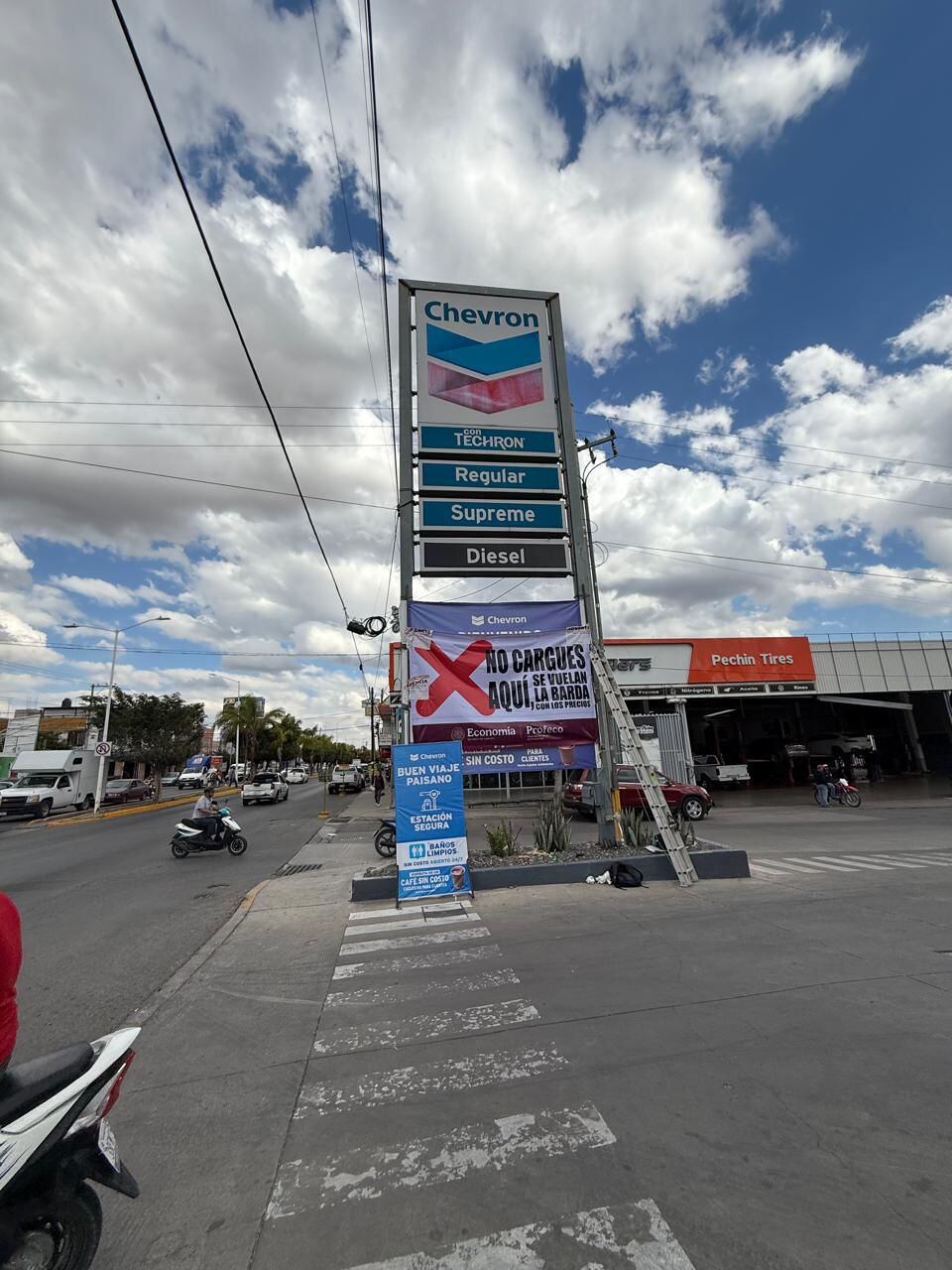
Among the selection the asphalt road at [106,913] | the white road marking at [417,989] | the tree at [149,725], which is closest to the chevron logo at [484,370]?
the white road marking at [417,989]

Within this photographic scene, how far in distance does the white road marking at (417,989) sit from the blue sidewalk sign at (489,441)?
8505 millimetres

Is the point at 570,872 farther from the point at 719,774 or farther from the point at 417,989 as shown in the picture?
the point at 719,774

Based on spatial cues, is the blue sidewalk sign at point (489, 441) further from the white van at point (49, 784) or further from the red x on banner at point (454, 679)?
the white van at point (49, 784)

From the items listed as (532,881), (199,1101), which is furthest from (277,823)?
(199,1101)

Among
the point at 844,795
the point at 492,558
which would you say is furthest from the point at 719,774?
the point at 492,558

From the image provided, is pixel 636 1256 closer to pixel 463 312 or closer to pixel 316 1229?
pixel 316 1229

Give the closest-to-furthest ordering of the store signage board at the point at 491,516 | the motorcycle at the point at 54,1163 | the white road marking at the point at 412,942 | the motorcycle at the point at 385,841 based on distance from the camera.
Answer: the motorcycle at the point at 54,1163, the white road marking at the point at 412,942, the store signage board at the point at 491,516, the motorcycle at the point at 385,841

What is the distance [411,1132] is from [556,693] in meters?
7.45

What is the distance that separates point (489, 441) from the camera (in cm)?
1116

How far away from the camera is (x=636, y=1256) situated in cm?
230

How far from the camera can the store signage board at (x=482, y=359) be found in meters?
11.2

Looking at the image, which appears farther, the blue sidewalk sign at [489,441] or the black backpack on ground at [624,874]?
the blue sidewalk sign at [489,441]

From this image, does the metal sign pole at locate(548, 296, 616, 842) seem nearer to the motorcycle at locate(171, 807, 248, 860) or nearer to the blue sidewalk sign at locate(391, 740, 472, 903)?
the blue sidewalk sign at locate(391, 740, 472, 903)

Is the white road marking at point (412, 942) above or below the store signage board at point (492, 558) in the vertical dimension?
below
